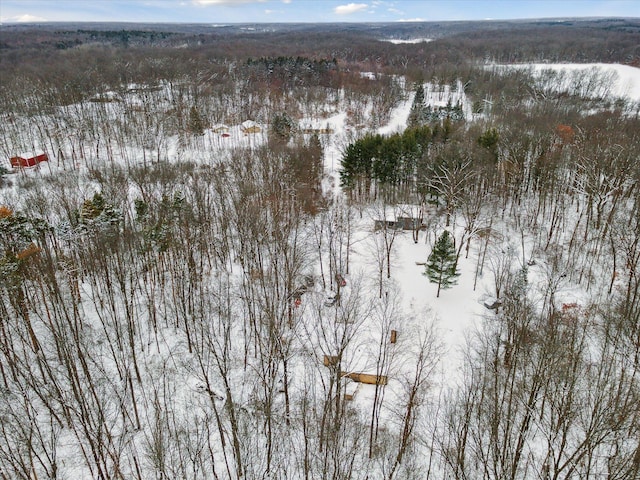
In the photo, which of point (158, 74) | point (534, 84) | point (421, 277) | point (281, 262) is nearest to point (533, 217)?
point (421, 277)

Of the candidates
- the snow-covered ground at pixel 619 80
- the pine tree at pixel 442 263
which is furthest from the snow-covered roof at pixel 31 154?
the snow-covered ground at pixel 619 80

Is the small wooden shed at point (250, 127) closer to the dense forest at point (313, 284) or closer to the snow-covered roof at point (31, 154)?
the dense forest at point (313, 284)

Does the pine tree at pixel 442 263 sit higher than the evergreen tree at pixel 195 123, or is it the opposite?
the evergreen tree at pixel 195 123

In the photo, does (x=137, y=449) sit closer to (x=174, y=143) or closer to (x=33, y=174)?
(x=33, y=174)

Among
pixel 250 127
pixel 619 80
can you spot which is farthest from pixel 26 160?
pixel 619 80

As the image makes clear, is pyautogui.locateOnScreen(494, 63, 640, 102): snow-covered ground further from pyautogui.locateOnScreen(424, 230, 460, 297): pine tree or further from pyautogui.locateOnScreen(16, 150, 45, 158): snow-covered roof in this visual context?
pyautogui.locateOnScreen(16, 150, 45, 158): snow-covered roof

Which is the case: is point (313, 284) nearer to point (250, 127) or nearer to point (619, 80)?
point (250, 127)
